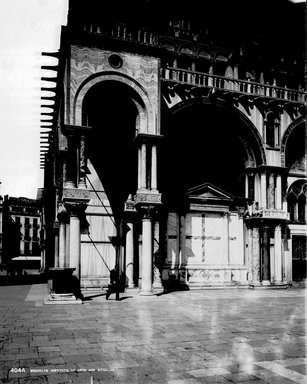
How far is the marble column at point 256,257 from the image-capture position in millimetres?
21125

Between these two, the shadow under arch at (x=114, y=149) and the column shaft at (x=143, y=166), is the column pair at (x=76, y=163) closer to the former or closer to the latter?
the column shaft at (x=143, y=166)

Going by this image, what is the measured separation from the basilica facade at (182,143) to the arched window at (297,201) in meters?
0.06

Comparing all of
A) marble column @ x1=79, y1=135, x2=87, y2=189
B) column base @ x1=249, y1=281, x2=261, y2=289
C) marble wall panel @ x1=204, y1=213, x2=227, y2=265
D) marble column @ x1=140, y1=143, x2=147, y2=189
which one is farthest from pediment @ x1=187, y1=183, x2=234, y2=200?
marble column @ x1=79, y1=135, x2=87, y2=189

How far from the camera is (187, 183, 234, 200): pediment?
2125 centimetres

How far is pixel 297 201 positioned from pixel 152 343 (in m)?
16.9

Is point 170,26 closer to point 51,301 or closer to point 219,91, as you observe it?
point 219,91

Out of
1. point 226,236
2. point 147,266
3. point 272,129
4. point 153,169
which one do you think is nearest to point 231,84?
point 272,129

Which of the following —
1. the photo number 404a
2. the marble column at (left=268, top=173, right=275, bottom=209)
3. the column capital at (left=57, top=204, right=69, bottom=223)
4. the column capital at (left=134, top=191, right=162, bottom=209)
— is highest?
the marble column at (left=268, top=173, right=275, bottom=209)

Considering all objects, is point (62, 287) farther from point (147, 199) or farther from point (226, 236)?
point (226, 236)

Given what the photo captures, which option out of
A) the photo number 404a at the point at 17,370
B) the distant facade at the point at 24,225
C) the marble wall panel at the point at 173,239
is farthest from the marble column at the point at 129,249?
the distant facade at the point at 24,225

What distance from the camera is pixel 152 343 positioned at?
890cm

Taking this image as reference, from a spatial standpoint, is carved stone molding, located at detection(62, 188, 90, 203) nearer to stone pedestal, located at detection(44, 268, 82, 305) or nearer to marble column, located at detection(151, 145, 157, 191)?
stone pedestal, located at detection(44, 268, 82, 305)

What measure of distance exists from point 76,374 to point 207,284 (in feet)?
48.7

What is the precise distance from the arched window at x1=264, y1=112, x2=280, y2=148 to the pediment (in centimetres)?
353
